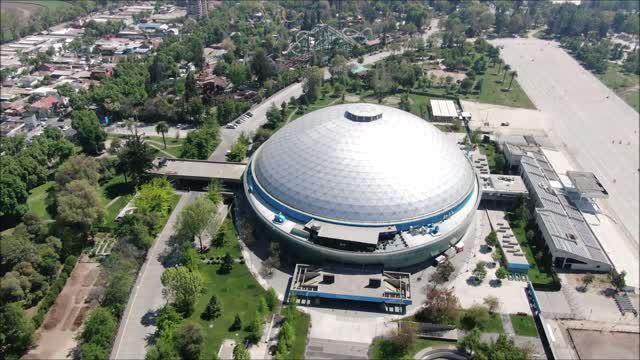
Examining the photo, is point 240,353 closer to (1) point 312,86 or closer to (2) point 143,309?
(2) point 143,309

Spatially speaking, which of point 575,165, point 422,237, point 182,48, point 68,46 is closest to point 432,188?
point 422,237

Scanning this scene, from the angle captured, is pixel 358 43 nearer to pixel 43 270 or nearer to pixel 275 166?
pixel 275 166

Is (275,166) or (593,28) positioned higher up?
(593,28)

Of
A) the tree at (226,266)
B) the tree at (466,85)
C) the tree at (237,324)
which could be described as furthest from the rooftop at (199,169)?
the tree at (466,85)

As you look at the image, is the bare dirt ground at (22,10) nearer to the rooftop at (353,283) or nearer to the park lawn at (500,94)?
the park lawn at (500,94)

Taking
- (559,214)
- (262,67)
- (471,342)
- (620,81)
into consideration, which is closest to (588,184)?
(559,214)
